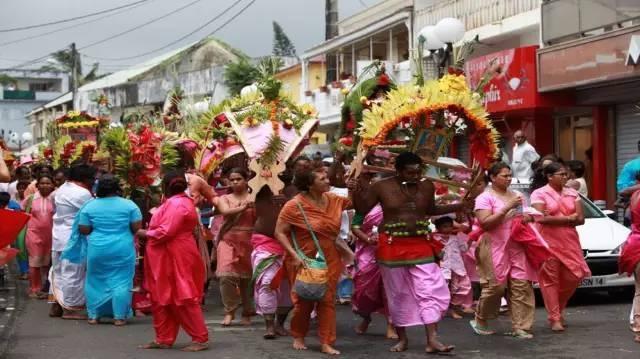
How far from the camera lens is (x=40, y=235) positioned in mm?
15648

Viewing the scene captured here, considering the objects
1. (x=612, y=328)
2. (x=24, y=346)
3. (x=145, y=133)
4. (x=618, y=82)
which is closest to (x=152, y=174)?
(x=145, y=133)

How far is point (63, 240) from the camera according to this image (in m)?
13.6

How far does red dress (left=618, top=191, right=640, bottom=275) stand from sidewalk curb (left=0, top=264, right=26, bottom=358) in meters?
5.56

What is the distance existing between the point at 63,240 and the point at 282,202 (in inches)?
141

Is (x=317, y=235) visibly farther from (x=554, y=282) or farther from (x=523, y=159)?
(x=523, y=159)

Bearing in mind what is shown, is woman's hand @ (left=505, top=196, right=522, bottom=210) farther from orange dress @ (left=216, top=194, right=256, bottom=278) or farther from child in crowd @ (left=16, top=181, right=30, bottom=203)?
Answer: child in crowd @ (left=16, top=181, right=30, bottom=203)

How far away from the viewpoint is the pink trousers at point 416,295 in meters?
9.75

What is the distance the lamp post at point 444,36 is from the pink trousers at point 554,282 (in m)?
6.61

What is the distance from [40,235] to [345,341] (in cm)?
632

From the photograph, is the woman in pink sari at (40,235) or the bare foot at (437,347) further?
the woman in pink sari at (40,235)

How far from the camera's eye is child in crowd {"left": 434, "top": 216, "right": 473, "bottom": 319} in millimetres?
12867

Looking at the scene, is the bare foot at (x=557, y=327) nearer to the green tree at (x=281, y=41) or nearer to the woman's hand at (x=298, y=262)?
the woman's hand at (x=298, y=262)

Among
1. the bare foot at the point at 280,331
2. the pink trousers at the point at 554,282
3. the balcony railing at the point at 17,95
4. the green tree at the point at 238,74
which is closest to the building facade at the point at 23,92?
the balcony railing at the point at 17,95

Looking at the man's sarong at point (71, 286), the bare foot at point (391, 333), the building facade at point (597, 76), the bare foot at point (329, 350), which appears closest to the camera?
the bare foot at point (329, 350)
